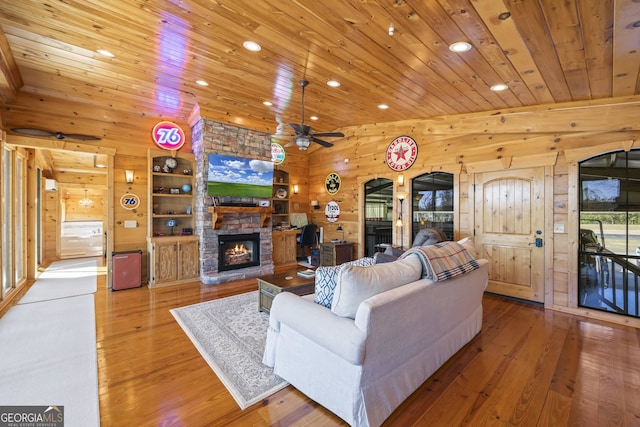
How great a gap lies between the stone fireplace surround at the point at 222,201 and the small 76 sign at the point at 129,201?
108 cm

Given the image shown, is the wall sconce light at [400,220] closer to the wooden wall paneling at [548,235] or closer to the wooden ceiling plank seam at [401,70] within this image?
the wooden ceiling plank seam at [401,70]

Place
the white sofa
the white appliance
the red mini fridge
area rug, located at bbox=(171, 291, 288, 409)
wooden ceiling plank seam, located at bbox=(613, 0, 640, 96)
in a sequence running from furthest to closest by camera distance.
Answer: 1. the white appliance
2. the red mini fridge
3. area rug, located at bbox=(171, 291, 288, 409)
4. wooden ceiling plank seam, located at bbox=(613, 0, 640, 96)
5. the white sofa

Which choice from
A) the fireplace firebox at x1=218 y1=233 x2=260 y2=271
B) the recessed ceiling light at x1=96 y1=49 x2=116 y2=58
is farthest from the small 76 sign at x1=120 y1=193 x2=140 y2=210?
the recessed ceiling light at x1=96 y1=49 x2=116 y2=58

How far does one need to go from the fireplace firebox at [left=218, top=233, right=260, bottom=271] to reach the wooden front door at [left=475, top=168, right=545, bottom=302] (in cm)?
439

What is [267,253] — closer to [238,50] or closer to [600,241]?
[238,50]

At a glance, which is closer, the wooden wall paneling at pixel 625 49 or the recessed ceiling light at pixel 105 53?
the wooden wall paneling at pixel 625 49

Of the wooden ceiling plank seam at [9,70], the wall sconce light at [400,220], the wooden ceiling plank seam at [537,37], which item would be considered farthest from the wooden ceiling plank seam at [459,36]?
the wooden ceiling plank seam at [9,70]

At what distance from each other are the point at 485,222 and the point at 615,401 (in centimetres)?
305

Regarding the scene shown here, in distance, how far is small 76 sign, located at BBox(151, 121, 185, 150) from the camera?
217 inches

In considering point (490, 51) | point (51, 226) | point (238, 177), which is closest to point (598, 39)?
point (490, 51)

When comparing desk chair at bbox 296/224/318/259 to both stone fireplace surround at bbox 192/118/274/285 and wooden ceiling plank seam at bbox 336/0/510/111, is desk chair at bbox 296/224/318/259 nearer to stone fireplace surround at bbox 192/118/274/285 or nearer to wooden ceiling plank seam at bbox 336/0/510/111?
stone fireplace surround at bbox 192/118/274/285

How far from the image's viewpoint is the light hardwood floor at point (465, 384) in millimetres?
1938

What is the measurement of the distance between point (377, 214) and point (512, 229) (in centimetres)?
274

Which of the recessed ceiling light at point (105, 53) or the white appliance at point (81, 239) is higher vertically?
the recessed ceiling light at point (105, 53)
